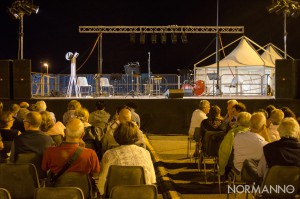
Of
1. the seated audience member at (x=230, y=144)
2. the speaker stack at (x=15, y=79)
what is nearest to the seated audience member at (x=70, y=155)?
the seated audience member at (x=230, y=144)

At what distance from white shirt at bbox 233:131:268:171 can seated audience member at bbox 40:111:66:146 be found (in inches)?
96.7

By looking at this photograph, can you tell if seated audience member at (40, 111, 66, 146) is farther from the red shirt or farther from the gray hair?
the gray hair

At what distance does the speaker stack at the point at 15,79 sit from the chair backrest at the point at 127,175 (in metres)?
9.69

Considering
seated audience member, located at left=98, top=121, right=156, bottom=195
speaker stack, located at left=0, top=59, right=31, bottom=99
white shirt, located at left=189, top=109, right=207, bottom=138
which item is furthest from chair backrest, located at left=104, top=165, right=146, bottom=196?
speaker stack, located at left=0, top=59, right=31, bottom=99

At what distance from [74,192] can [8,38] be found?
26349mm

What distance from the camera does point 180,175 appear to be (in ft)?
28.2

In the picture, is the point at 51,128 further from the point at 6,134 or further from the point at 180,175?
the point at 180,175

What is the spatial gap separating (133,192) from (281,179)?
1626mm

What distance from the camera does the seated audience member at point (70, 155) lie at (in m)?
4.67

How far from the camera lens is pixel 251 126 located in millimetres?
5797

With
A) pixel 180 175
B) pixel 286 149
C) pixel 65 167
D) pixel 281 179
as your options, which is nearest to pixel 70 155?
pixel 65 167

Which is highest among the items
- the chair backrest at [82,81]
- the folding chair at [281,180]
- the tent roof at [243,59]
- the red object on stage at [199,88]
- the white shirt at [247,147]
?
the tent roof at [243,59]

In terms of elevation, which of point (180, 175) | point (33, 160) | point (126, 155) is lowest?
point (180, 175)

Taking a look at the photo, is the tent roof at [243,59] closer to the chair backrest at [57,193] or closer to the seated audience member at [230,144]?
the seated audience member at [230,144]
